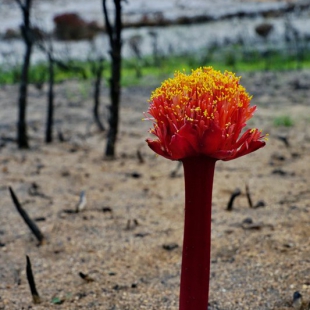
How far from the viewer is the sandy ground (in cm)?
205

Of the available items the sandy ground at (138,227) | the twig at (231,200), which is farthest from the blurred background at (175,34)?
the twig at (231,200)

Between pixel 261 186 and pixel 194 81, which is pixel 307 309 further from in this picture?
pixel 261 186

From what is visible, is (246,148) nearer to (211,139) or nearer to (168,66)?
(211,139)

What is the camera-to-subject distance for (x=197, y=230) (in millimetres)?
1398

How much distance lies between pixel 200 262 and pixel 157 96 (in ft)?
1.43

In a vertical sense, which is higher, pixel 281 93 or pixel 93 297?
pixel 281 93

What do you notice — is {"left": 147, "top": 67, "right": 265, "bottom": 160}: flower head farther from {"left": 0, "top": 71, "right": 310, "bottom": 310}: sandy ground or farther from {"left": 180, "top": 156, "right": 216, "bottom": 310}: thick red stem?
{"left": 0, "top": 71, "right": 310, "bottom": 310}: sandy ground

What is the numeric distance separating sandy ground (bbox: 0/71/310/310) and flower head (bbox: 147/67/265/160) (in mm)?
790

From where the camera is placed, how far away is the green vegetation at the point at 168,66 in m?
8.65

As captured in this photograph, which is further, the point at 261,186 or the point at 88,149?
the point at 88,149

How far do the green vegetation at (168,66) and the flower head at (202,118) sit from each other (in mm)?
6699

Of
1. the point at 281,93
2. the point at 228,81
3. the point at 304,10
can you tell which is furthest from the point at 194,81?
the point at 304,10

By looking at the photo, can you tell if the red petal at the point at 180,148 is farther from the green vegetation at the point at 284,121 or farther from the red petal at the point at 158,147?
the green vegetation at the point at 284,121

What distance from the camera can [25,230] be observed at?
2.74 m
